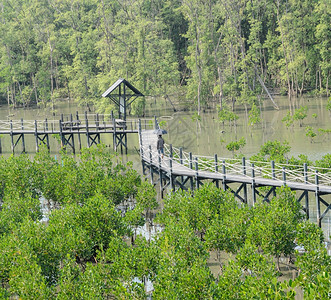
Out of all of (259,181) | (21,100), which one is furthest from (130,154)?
(21,100)

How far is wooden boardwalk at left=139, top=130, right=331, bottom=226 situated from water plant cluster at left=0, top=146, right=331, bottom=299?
1.58 metres

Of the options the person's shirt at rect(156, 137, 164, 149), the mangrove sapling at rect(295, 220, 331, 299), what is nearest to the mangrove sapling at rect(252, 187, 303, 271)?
the mangrove sapling at rect(295, 220, 331, 299)

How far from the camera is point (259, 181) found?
22.3 metres

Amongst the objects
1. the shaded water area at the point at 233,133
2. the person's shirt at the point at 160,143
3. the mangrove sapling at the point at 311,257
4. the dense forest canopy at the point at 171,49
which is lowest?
the mangrove sapling at the point at 311,257

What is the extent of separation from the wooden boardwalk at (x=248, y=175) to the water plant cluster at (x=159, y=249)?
158cm

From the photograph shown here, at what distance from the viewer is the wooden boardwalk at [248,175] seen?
21344 mm

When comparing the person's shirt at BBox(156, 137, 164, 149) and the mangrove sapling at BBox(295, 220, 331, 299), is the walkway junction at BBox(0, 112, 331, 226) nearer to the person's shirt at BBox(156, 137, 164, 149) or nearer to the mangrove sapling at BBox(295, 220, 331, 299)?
the person's shirt at BBox(156, 137, 164, 149)

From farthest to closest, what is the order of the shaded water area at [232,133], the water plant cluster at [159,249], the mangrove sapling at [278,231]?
the shaded water area at [232,133]
the mangrove sapling at [278,231]
the water plant cluster at [159,249]

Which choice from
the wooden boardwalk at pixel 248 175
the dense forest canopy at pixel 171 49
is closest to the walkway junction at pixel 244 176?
the wooden boardwalk at pixel 248 175

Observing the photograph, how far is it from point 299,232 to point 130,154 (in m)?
21.1

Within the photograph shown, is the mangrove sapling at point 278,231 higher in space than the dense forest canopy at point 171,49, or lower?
lower

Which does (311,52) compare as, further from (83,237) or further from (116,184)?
(83,237)

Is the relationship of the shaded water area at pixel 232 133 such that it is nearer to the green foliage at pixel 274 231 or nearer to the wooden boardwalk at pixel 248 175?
the wooden boardwalk at pixel 248 175

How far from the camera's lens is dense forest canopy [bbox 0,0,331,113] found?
5319 cm
